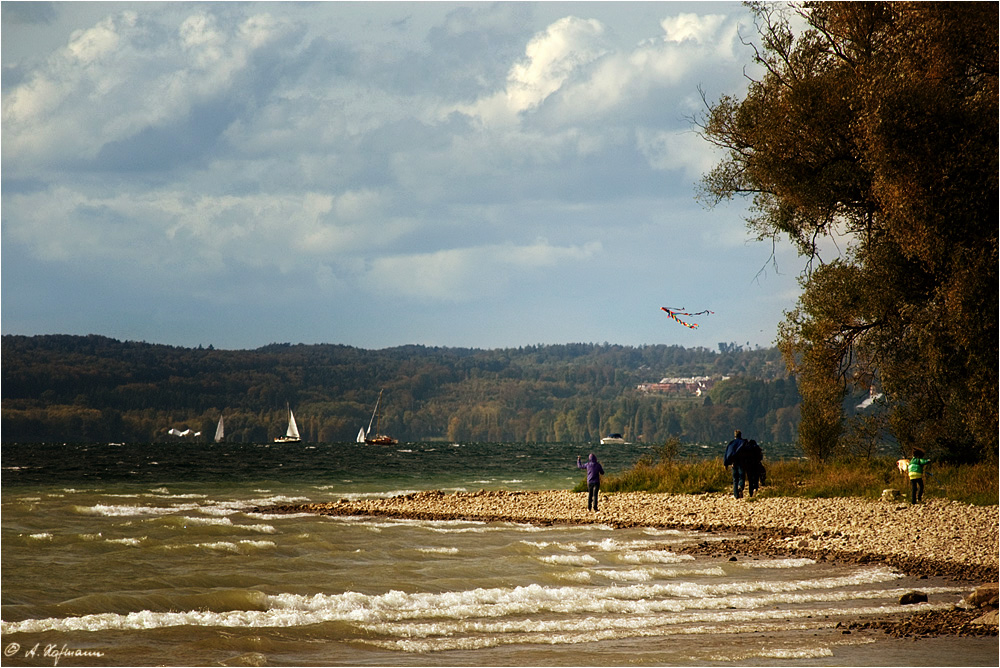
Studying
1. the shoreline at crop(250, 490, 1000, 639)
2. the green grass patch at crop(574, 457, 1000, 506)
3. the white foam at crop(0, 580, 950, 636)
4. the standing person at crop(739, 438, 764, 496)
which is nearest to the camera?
the white foam at crop(0, 580, 950, 636)

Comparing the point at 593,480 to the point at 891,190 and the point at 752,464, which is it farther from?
the point at 891,190

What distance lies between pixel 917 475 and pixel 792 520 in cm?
294

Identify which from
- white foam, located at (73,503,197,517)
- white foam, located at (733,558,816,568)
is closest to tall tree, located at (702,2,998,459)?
A: white foam, located at (733,558,816,568)

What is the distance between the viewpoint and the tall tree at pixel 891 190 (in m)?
16.3

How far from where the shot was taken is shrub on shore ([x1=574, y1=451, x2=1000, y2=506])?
21516 millimetres

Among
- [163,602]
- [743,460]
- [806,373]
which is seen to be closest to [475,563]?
[163,602]

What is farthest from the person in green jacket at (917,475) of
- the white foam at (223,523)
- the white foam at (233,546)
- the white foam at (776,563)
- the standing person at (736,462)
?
the white foam at (223,523)

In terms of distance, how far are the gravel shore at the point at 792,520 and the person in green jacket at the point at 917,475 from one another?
0.34 meters

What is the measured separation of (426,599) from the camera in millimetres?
14039

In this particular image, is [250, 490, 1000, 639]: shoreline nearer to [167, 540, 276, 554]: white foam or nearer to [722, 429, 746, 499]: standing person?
[722, 429, 746, 499]: standing person

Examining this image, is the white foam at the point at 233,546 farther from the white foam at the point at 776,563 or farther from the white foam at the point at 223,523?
the white foam at the point at 776,563

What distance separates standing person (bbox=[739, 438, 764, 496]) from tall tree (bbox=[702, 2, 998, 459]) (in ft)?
11.1

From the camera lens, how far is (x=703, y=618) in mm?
12227

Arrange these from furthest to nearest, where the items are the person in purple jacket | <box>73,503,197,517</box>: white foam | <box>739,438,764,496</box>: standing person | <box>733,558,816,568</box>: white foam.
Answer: <box>73,503,197,517</box>: white foam
<box>739,438,764,496</box>: standing person
the person in purple jacket
<box>733,558,816,568</box>: white foam
